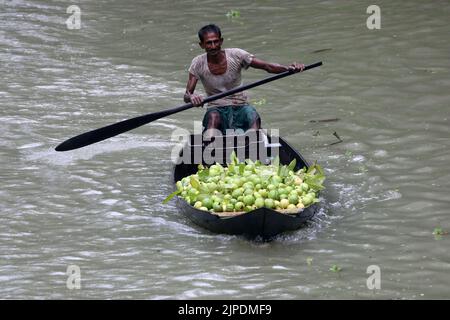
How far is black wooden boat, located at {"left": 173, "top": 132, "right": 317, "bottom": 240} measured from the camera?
6.31 meters

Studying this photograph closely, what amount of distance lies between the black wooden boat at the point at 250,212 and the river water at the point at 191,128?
0.11 meters

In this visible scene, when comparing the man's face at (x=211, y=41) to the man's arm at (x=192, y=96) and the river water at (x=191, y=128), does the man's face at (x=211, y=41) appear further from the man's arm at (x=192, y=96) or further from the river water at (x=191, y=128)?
the river water at (x=191, y=128)

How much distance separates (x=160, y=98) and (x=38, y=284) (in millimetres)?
4346

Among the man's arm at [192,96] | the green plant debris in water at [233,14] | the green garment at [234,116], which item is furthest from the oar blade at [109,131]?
the green plant debris in water at [233,14]

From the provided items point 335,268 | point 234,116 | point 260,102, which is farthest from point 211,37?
point 260,102

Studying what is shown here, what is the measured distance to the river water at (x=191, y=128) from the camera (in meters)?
6.06

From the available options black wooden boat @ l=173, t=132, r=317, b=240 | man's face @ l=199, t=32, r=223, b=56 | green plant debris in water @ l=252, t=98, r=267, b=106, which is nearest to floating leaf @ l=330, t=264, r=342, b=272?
black wooden boat @ l=173, t=132, r=317, b=240

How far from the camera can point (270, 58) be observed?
10828 mm

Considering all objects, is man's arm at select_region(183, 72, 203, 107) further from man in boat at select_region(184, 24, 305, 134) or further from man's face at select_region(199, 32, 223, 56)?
man's face at select_region(199, 32, 223, 56)

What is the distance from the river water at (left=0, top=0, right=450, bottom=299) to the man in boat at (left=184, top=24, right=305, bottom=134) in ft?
2.62

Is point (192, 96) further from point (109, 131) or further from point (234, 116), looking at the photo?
point (109, 131)

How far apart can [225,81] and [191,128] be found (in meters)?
1.75

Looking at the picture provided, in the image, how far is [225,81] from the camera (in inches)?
296

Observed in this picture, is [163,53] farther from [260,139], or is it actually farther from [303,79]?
[260,139]
